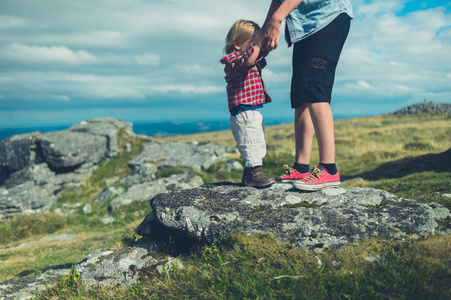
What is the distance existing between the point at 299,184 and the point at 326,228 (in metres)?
0.88

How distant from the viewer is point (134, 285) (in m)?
3.88

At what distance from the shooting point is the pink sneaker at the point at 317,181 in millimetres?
4406

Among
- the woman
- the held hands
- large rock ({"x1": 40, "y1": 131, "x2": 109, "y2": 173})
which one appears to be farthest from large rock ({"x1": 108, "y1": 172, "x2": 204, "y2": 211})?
the held hands

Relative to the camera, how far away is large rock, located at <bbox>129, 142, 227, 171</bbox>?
1433 cm

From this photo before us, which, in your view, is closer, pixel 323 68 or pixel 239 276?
pixel 239 276

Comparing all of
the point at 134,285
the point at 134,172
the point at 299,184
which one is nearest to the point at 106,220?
the point at 134,172

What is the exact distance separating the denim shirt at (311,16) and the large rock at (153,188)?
786 centimetres

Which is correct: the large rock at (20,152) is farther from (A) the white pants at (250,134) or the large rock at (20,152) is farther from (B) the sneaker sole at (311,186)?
(B) the sneaker sole at (311,186)

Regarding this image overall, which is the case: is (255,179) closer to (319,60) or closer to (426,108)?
(319,60)

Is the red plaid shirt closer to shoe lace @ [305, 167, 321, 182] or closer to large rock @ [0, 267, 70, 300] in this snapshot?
shoe lace @ [305, 167, 321, 182]

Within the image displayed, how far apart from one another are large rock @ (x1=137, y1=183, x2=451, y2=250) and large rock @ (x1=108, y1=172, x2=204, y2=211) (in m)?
6.53

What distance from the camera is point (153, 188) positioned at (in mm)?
11703

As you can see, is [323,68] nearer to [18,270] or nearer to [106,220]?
[18,270]

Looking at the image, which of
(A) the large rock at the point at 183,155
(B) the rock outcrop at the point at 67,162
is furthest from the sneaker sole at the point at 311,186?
(A) the large rock at the point at 183,155
